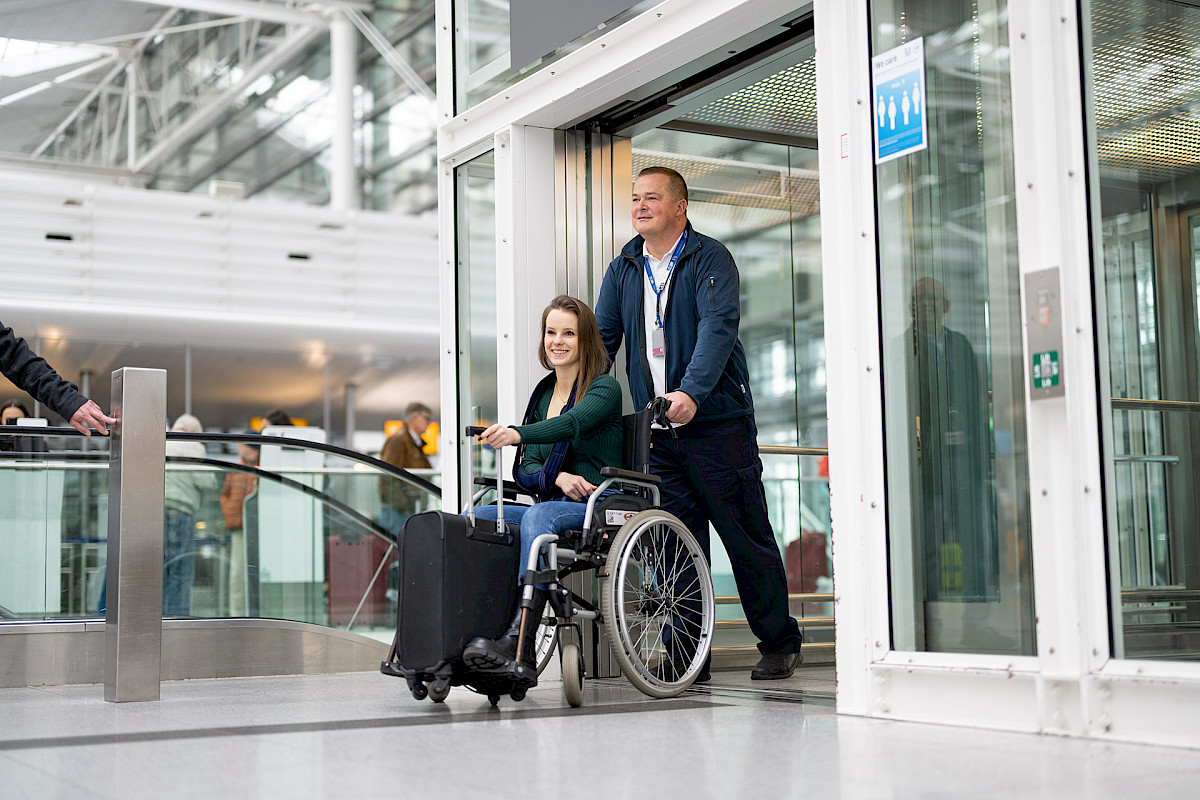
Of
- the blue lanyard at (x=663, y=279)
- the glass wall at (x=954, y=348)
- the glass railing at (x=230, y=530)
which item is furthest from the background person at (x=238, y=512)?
the glass wall at (x=954, y=348)

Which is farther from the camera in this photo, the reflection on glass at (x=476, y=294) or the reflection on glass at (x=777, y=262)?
the reflection on glass at (x=777, y=262)

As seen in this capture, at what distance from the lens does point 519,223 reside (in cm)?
505

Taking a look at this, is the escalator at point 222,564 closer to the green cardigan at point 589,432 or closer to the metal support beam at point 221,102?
the green cardigan at point 589,432

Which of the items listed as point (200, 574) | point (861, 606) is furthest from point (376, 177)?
point (861, 606)

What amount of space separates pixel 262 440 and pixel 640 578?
2691 millimetres

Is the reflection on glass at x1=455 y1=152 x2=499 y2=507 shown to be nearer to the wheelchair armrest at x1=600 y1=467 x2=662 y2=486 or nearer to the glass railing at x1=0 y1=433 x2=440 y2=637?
the glass railing at x1=0 y1=433 x2=440 y2=637

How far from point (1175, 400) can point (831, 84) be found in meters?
2.68

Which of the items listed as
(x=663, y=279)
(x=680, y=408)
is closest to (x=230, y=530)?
(x=663, y=279)

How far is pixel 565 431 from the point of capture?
393 cm

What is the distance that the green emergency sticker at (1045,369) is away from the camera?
114 inches

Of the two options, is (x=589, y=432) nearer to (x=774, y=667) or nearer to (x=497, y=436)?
(x=497, y=436)

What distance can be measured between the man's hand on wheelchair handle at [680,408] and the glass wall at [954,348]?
0.84 metres

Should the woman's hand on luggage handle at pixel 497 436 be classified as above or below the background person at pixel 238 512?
above

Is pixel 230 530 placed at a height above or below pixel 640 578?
above
